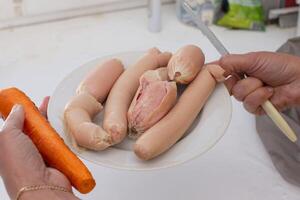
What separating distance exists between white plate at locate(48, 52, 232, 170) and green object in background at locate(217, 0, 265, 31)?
40 centimetres

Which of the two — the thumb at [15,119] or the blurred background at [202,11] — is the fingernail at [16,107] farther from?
the blurred background at [202,11]

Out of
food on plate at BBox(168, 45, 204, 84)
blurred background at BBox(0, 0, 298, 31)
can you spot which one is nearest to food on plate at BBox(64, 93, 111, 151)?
food on plate at BBox(168, 45, 204, 84)

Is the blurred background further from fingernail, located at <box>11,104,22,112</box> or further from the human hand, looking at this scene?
fingernail, located at <box>11,104,22,112</box>

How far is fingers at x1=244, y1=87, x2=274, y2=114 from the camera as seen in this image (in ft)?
1.94

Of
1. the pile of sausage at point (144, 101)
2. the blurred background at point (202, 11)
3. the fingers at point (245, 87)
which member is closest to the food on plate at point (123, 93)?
the pile of sausage at point (144, 101)

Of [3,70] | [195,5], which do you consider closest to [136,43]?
[195,5]

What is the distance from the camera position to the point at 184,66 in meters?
0.55

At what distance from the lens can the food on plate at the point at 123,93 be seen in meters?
0.49

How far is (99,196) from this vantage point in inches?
23.1

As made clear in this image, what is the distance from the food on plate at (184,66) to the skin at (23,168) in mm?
189

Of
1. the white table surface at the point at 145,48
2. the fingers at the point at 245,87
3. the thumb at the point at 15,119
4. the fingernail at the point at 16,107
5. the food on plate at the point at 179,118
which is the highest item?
the fingernail at the point at 16,107

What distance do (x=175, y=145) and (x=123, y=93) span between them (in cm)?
10

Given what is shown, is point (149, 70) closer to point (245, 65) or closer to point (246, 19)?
point (245, 65)

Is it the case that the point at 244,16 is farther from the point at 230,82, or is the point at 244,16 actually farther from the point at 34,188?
the point at 34,188
